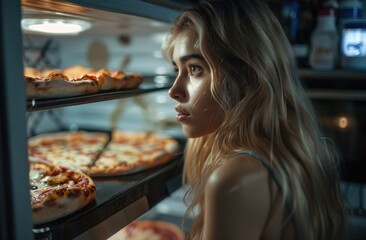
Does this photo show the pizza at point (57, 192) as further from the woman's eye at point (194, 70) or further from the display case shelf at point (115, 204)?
the woman's eye at point (194, 70)

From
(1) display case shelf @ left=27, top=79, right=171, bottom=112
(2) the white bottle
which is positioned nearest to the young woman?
(1) display case shelf @ left=27, top=79, right=171, bottom=112

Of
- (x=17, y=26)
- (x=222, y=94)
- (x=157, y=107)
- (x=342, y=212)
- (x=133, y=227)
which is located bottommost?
(x=133, y=227)

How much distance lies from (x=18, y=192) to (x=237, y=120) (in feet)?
1.68

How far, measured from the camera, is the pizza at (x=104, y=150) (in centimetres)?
136

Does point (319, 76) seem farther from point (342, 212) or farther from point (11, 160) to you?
point (11, 160)

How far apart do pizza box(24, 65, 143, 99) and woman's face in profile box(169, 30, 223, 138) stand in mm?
255

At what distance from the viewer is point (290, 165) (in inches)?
34.3

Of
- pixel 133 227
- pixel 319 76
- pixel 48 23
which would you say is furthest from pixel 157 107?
pixel 48 23

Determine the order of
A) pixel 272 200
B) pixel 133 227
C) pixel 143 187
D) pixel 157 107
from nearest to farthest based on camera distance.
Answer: pixel 272 200 → pixel 143 187 → pixel 133 227 → pixel 157 107

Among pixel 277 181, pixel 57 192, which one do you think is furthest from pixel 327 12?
pixel 57 192

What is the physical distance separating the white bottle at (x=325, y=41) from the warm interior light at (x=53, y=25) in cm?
98

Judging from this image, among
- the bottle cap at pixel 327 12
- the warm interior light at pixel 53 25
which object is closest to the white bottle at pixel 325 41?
the bottle cap at pixel 327 12

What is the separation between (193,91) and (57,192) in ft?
1.39

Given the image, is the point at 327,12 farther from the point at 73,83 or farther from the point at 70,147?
the point at 70,147
